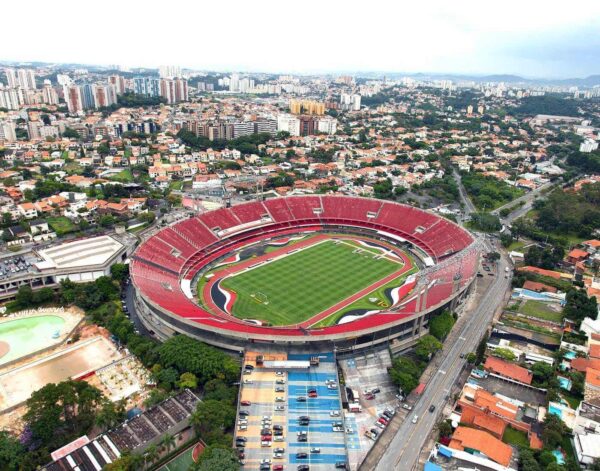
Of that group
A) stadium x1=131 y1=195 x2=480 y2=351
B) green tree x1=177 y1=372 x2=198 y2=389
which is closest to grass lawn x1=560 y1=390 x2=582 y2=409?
stadium x1=131 y1=195 x2=480 y2=351

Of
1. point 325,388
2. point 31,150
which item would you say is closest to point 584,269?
point 325,388

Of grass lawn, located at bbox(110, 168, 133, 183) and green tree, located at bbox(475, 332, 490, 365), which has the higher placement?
green tree, located at bbox(475, 332, 490, 365)

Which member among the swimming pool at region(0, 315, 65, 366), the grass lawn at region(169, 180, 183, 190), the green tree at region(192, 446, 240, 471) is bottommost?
the swimming pool at region(0, 315, 65, 366)

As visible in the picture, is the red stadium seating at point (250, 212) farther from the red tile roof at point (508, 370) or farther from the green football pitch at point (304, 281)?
the red tile roof at point (508, 370)

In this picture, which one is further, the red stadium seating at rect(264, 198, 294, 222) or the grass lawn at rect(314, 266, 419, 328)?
the red stadium seating at rect(264, 198, 294, 222)

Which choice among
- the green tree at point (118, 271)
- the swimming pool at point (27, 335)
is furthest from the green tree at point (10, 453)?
the green tree at point (118, 271)

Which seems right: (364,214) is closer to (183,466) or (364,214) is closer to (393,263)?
(393,263)

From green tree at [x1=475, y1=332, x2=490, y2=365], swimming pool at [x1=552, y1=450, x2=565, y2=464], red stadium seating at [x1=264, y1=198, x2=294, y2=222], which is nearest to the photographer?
swimming pool at [x1=552, y1=450, x2=565, y2=464]

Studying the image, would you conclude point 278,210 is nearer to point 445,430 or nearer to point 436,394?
point 436,394

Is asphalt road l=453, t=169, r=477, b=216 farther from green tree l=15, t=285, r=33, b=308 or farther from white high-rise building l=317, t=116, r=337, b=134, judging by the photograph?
green tree l=15, t=285, r=33, b=308
